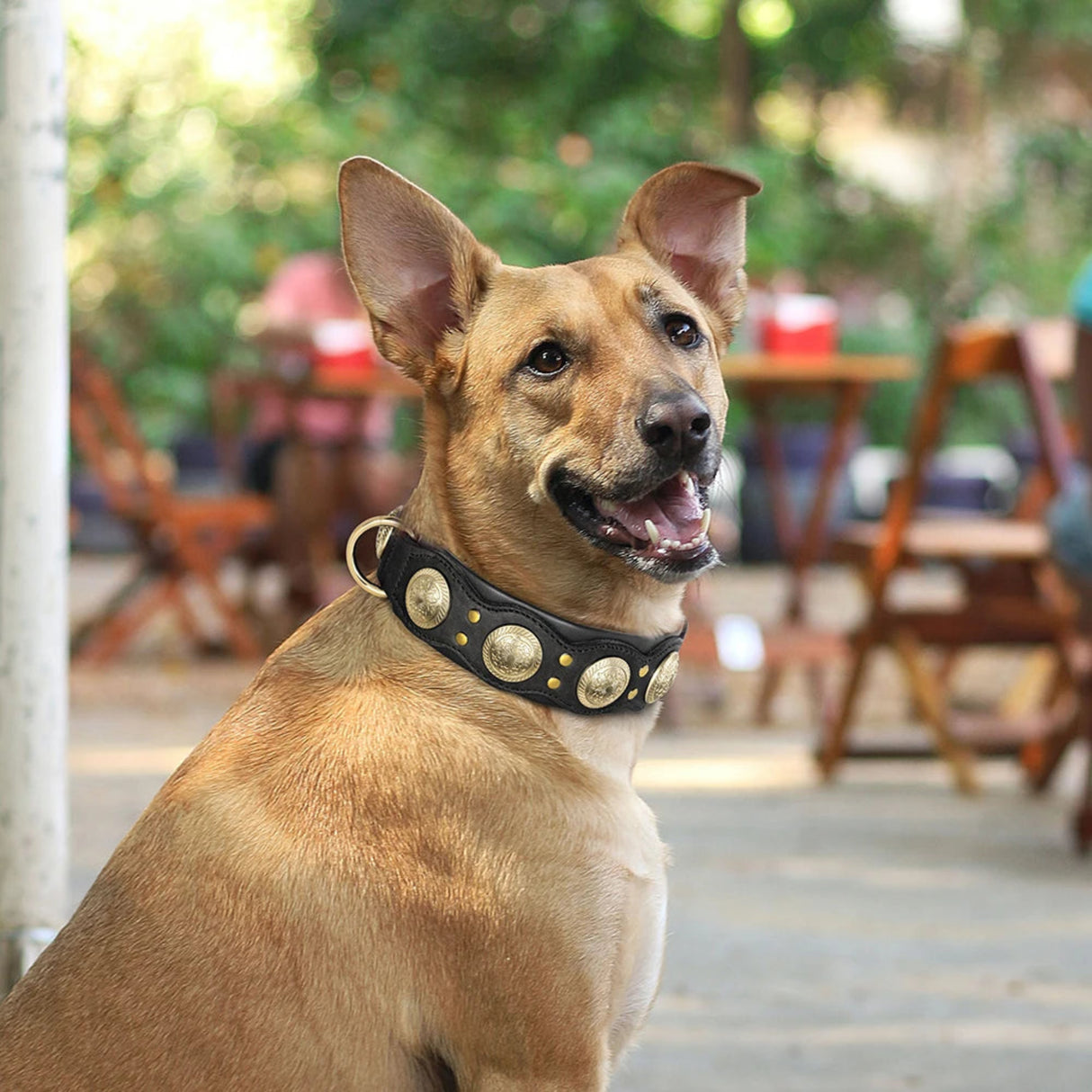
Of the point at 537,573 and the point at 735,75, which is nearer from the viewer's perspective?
the point at 537,573

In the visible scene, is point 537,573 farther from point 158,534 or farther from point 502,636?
point 158,534

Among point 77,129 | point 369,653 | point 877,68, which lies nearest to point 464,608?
point 369,653

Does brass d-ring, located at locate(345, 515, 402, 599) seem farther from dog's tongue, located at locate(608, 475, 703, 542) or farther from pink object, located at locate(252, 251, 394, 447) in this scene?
pink object, located at locate(252, 251, 394, 447)

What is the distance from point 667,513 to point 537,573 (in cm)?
17

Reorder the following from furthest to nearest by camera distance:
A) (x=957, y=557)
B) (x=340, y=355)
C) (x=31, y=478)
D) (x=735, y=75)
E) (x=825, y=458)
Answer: (x=735, y=75), (x=340, y=355), (x=825, y=458), (x=957, y=557), (x=31, y=478)

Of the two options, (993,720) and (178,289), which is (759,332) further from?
(178,289)

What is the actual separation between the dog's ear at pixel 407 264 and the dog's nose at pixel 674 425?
1.02ft

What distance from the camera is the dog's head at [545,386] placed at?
1.90 metres

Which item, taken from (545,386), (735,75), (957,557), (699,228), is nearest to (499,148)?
(735,75)

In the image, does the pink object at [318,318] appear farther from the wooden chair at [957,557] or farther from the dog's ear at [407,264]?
the dog's ear at [407,264]

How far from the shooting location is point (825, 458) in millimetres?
7004

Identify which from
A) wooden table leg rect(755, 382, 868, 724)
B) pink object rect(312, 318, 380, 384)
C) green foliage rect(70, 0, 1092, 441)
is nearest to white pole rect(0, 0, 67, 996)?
wooden table leg rect(755, 382, 868, 724)

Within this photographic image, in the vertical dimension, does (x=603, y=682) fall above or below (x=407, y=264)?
below

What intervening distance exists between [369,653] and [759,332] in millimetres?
5316
